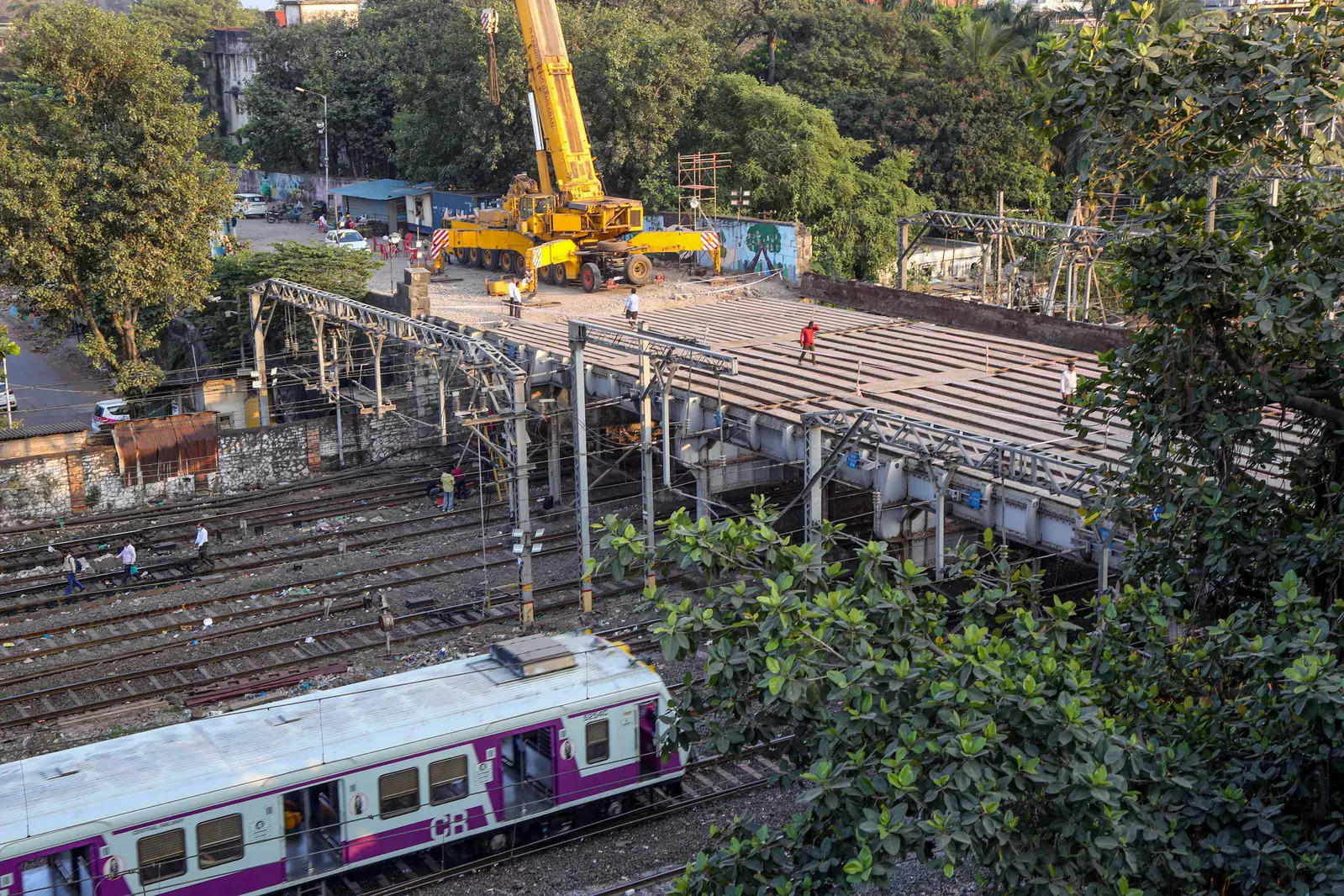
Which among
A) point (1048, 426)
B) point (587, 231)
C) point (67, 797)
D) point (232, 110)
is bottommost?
point (67, 797)

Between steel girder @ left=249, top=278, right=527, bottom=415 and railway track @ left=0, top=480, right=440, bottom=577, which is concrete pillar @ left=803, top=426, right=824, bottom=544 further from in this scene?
railway track @ left=0, top=480, right=440, bottom=577

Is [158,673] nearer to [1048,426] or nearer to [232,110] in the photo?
[1048,426]

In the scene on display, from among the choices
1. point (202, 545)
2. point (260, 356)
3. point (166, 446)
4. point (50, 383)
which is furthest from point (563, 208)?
point (50, 383)

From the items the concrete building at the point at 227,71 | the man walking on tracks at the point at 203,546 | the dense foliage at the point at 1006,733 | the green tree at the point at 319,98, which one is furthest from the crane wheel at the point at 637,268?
the concrete building at the point at 227,71

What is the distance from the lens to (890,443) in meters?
17.9

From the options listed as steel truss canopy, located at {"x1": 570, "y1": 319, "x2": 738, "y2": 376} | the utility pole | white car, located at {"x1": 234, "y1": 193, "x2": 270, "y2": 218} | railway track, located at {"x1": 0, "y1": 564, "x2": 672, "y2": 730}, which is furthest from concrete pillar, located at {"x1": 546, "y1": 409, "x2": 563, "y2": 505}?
white car, located at {"x1": 234, "y1": 193, "x2": 270, "y2": 218}

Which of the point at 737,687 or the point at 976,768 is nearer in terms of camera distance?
the point at 976,768

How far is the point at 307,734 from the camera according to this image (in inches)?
523

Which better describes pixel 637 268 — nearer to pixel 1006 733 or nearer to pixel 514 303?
pixel 514 303

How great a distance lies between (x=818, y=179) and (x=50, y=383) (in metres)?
24.9

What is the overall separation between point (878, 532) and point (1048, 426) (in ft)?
10.8

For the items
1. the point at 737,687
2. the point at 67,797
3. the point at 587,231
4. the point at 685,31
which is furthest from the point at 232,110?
the point at 737,687

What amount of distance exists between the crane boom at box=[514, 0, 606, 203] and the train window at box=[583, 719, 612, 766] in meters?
24.1

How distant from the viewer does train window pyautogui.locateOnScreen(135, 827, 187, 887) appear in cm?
1202
